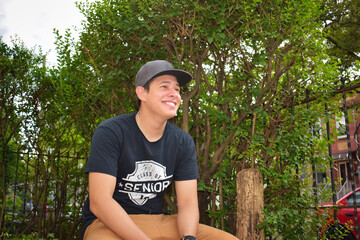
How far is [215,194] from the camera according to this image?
171 inches

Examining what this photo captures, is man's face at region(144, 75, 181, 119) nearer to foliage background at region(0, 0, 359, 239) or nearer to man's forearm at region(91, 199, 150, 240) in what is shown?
man's forearm at region(91, 199, 150, 240)

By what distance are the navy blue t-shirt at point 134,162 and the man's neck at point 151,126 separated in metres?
0.04

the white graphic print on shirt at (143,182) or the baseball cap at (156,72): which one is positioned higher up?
the baseball cap at (156,72)

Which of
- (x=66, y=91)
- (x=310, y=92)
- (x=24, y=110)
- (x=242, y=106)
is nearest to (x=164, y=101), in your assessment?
(x=242, y=106)

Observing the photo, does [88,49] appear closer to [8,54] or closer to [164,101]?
[8,54]

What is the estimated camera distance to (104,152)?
2.39 m

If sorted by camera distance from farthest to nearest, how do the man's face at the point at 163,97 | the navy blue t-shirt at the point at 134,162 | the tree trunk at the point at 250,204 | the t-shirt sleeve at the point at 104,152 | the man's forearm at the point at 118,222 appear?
the tree trunk at the point at 250,204
the man's face at the point at 163,97
the navy blue t-shirt at the point at 134,162
the t-shirt sleeve at the point at 104,152
the man's forearm at the point at 118,222

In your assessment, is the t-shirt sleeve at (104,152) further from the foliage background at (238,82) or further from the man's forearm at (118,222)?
the foliage background at (238,82)

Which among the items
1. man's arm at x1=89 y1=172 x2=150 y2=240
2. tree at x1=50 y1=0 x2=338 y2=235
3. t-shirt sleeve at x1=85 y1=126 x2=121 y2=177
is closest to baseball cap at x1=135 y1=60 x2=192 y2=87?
t-shirt sleeve at x1=85 y1=126 x2=121 y2=177

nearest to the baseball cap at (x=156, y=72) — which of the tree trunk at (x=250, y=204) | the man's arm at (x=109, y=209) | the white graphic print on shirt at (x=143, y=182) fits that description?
the white graphic print on shirt at (x=143, y=182)

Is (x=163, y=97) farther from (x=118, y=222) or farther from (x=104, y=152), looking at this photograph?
(x=118, y=222)

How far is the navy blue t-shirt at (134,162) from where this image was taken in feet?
8.04

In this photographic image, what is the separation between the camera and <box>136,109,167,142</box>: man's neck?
2.64 m

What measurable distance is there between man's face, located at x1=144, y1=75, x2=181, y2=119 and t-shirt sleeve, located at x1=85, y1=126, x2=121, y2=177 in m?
0.37
